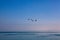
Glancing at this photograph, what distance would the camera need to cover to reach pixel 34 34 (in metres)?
1.64

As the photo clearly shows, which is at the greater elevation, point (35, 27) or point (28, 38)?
point (35, 27)

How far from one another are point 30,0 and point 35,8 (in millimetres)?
154

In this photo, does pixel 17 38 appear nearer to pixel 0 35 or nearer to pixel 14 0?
pixel 0 35

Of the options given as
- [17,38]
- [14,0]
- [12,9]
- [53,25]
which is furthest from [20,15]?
[53,25]

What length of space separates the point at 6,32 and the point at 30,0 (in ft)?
2.13

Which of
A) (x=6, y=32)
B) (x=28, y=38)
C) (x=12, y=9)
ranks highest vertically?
(x=12, y=9)

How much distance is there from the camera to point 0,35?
5.45ft

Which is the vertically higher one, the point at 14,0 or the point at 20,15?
the point at 14,0

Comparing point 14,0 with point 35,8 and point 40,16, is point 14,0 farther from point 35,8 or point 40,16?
point 40,16

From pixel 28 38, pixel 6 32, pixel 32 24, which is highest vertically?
pixel 32 24

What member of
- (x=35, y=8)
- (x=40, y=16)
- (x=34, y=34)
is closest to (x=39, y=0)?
(x=35, y=8)

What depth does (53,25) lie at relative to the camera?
5.48 ft

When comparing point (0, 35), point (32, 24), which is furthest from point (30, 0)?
point (0, 35)

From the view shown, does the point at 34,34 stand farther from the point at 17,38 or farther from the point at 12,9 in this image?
the point at 12,9
